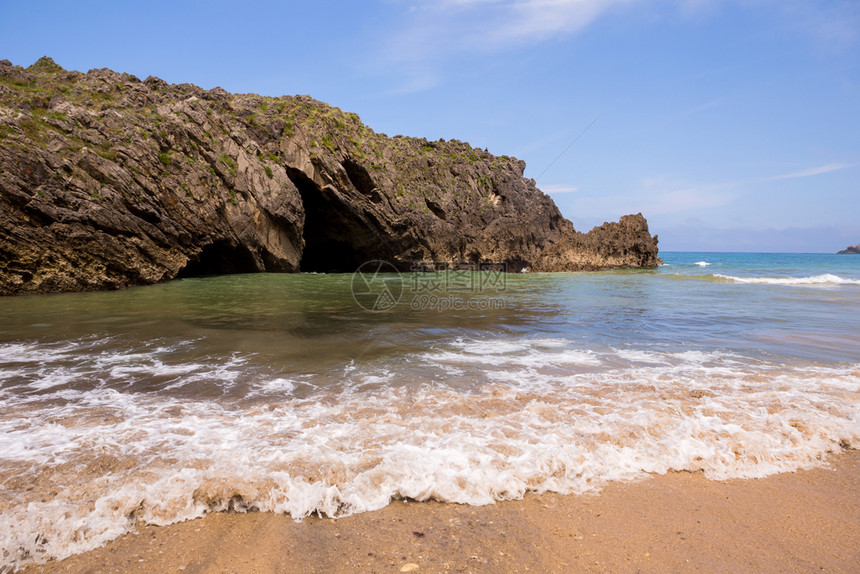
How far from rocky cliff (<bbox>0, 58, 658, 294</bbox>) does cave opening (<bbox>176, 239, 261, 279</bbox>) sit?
103mm

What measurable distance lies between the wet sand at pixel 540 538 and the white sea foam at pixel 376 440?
0.17 meters

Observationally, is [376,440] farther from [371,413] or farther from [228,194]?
[228,194]

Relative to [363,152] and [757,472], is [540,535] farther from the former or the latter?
[363,152]

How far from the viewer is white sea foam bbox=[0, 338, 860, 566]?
305 centimetres

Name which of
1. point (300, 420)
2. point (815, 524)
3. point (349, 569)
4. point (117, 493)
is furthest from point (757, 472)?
point (117, 493)

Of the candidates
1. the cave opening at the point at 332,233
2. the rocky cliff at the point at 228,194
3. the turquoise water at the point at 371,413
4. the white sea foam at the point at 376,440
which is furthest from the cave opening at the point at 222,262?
the white sea foam at the point at 376,440

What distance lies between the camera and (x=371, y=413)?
4.62m

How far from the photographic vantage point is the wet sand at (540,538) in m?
2.53

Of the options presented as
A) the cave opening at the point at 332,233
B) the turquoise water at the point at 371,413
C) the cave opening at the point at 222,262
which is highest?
the cave opening at the point at 332,233

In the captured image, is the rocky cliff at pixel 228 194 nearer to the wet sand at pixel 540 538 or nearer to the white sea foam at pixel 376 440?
the white sea foam at pixel 376 440

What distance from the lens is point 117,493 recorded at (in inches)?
119

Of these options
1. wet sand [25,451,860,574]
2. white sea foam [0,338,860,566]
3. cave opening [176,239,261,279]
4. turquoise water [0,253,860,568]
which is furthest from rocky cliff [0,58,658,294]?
wet sand [25,451,860,574]

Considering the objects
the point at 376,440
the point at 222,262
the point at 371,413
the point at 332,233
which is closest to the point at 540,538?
the point at 376,440

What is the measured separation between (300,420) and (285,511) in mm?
1450
